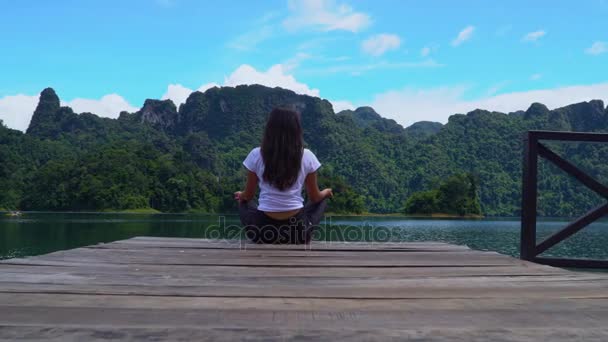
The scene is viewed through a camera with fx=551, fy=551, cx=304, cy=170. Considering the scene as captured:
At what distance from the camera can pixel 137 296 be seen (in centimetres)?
160

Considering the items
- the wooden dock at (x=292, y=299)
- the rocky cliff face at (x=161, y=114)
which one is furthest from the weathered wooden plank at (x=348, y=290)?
the rocky cliff face at (x=161, y=114)

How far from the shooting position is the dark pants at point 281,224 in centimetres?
330

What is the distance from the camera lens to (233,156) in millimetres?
82750

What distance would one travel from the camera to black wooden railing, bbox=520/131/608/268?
10.7 feet

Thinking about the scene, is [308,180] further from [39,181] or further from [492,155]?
[492,155]

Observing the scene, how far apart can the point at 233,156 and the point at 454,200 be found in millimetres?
35448

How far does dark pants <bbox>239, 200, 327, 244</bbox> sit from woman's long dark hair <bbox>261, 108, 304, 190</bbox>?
0.83ft

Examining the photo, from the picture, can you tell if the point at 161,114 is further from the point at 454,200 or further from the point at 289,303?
the point at 289,303

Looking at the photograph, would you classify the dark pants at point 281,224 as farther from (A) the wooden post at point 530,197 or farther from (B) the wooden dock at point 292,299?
(A) the wooden post at point 530,197

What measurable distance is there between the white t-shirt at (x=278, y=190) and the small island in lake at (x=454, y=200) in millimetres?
57453

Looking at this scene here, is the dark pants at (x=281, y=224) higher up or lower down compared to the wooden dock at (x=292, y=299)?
higher up

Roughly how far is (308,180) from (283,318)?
6.64 feet

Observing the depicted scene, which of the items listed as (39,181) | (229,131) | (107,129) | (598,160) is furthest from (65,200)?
(598,160)

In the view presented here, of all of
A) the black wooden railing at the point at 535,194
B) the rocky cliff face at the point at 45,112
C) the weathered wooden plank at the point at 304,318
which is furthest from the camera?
the rocky cliff face at the point at 45,112
